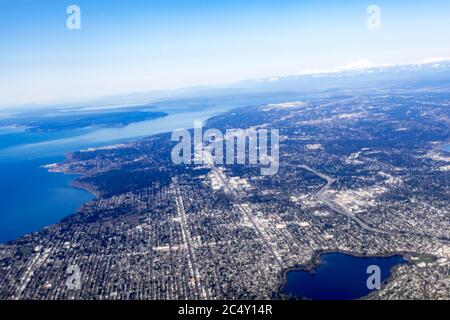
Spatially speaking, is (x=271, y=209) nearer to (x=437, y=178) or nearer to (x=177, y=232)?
(x=177, y=232)

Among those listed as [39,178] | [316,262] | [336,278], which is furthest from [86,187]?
[336,278]

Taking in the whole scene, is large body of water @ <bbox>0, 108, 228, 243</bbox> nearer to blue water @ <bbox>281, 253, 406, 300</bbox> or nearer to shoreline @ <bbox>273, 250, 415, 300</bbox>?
shoreline @ <bbox>273, 250, 415, 300</bbox>

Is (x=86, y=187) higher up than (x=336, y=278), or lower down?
higher up

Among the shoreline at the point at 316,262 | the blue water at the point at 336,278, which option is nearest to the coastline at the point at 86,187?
the shoreline at the point at 316,262

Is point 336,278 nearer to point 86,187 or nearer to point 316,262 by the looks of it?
point 316,262
